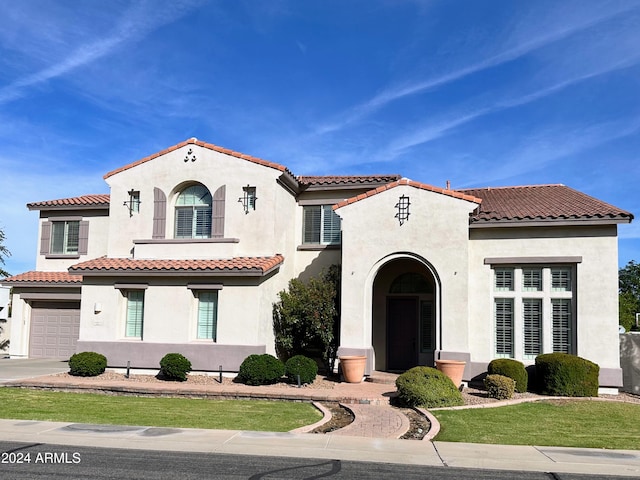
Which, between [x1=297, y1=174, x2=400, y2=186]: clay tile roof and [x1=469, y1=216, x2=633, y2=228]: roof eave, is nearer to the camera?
[x1=469, y1=216, x2=633, y2=228]: roof eave

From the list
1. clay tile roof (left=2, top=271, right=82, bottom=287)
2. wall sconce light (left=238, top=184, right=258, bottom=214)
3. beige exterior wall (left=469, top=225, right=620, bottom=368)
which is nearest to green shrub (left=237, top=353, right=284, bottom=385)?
wall sconce light (left=238, top=184, right=258, bottom=214)

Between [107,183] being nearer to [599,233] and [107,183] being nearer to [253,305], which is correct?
[253,305]

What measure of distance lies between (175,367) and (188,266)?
3122mm

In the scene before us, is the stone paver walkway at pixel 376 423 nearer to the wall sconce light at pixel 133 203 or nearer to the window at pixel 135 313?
the window at pixel 135 313

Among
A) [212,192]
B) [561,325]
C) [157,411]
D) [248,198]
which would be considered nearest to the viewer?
[157,411]

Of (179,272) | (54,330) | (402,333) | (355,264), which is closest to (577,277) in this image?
(402,333)

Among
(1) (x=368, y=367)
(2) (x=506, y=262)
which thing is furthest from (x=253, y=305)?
(2) (x=506, y=262)

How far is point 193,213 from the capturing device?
20562mm

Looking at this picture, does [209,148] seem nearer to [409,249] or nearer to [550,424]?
[409,249]

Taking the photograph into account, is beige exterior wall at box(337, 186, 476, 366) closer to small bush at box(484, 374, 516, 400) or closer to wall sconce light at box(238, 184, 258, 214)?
small bush at box(484, 374, 516, 400)

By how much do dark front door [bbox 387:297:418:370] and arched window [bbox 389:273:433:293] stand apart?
12.0 inches

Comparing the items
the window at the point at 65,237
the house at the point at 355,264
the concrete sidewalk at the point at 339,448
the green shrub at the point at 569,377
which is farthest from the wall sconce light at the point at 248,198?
the green shrub at the point at 569,377

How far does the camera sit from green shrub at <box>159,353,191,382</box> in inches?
691

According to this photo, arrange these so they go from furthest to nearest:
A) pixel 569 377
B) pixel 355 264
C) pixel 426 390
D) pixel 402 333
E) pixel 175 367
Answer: pixel 402 333, pixel 355 264, pixel 175 367, pixel 569 377, pixel 426 390
